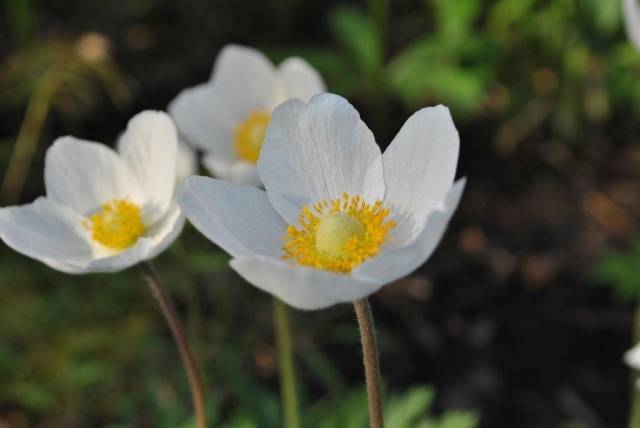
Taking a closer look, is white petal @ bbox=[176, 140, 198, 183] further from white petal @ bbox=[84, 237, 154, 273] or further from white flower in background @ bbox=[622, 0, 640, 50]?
white flower in background @ bbox=[622, 0, 640, 50]

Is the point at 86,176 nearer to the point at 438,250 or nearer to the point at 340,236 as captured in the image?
the point at 340,236

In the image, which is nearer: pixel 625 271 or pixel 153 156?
pixel 153 156

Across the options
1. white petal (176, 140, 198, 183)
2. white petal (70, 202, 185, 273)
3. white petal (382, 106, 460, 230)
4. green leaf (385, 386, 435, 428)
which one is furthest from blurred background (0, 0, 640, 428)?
white petal (382, 106, 460, 230)

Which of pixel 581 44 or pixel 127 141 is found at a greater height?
pixel 127 141

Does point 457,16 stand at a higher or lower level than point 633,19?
lower

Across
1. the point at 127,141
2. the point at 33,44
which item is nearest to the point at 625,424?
the point at 127,141

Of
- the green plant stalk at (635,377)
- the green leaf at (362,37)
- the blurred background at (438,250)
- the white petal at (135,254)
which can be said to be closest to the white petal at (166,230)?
the white petal at (135,254)

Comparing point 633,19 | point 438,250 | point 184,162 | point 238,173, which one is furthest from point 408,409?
point 438,250

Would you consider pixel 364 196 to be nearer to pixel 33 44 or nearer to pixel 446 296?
pixel 446 296
